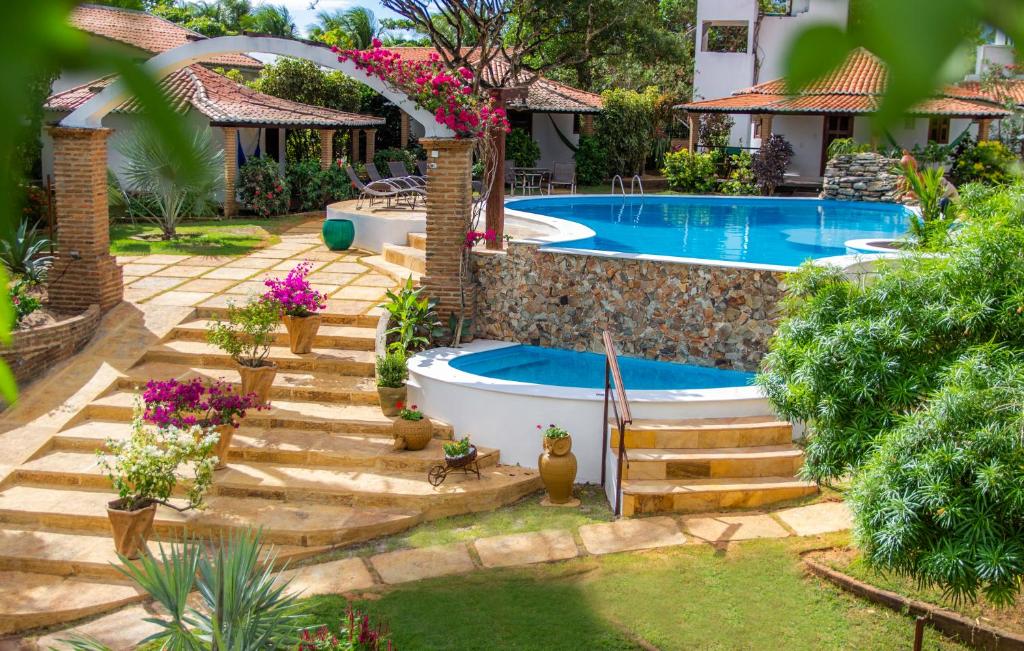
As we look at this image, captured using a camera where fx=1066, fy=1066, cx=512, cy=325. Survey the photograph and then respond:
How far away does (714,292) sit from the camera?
1343 cm

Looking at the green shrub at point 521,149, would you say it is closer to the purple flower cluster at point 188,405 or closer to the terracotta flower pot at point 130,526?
the purple flower cluster at point 188,405

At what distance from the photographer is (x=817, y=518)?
9227 mm

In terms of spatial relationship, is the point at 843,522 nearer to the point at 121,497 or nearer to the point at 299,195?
the point at 121,497

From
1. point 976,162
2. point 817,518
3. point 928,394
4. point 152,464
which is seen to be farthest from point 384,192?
point 976,162

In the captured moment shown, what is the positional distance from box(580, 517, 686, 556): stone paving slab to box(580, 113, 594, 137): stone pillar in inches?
961

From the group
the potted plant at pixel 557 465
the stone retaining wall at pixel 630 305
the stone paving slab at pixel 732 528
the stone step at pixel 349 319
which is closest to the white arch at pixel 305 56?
the stone retaining wall at pixel 630 305

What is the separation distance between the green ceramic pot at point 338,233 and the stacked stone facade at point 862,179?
14229 millimetres

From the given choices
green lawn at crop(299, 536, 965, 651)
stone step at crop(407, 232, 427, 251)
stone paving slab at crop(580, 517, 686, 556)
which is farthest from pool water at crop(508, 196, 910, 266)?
green lawn at crop(299, 536, 965, 651)

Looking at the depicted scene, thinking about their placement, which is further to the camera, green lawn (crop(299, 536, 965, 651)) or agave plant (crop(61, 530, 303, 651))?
green lawn (crop(299, 536, 965, 651))

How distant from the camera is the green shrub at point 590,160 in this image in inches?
1260

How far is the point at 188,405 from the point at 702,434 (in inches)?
191

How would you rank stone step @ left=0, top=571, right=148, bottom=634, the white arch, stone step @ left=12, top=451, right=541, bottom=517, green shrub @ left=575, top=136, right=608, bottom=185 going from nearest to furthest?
stone step @ left=0, top=571, right=148, bottom=634 < stone step @ left=12, top=451, right=541, bottom=517 < the white arch < green shrub @ left=575, top=136, right=608, bottom=185

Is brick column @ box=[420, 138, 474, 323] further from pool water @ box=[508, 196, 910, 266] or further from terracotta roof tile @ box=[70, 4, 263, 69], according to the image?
terracotta roof tile @ box=[70, 4, 263, 69]

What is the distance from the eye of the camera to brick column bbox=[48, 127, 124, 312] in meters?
13.2
